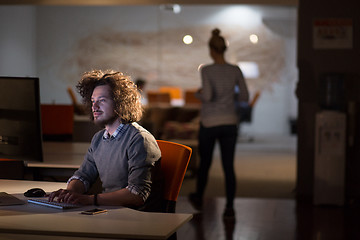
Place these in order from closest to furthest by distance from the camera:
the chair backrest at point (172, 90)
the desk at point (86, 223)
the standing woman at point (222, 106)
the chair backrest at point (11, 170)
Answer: the desk at point (86, 223) < the chair backrest at point (11, 170) < the standing woman at point (222, 106) < the chair backrest at point (172, 90)

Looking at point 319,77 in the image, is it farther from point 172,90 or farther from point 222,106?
point 172,90

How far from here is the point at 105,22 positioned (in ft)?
25.9

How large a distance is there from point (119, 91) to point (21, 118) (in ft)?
1.47

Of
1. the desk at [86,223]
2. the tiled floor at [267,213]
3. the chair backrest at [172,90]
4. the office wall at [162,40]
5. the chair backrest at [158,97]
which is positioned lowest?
the tiled floor at [267,213]

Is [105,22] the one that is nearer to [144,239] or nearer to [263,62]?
[263,62]

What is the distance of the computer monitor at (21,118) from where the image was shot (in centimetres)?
269

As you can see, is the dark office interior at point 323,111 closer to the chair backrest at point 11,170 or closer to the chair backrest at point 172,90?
the chair backrest at point 172,90

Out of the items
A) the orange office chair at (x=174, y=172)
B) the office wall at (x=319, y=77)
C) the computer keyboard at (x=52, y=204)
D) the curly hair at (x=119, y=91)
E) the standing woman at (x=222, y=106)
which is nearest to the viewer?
the computer keyboard at (x=52, y=204)

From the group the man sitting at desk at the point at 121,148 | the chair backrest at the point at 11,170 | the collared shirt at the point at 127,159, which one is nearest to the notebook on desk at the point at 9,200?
the man sitting at desk at the point at 121,148

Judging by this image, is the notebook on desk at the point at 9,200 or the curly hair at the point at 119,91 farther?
the curly hair at the point at 119,91

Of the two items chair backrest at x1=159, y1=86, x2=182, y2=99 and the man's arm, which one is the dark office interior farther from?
the man's arm

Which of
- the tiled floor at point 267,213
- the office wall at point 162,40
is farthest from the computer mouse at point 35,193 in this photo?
the office wall at point 162,40

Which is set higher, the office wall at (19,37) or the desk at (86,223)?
the office wall at (19,37)

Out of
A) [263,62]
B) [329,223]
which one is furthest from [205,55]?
[329,223]
